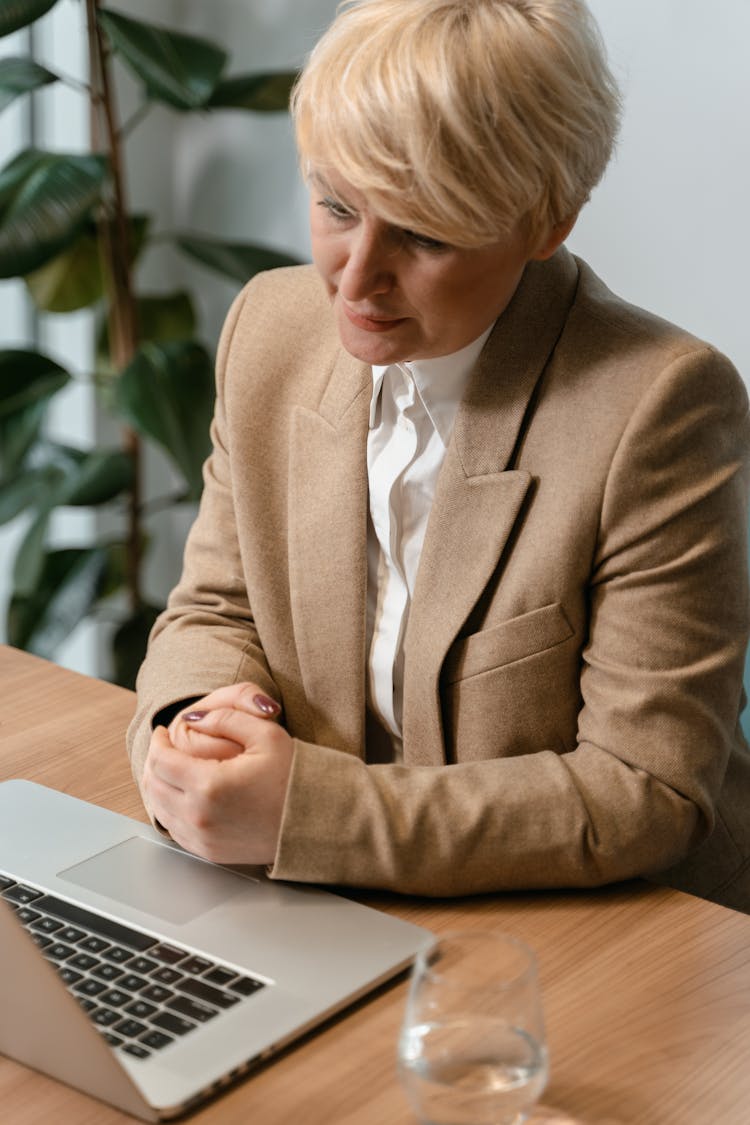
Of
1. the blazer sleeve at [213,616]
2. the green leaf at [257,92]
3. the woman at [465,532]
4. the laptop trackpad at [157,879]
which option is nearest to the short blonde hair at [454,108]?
the woman at [465,532]

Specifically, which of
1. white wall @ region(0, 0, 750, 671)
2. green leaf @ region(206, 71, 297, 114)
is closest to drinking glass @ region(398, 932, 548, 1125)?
white wall @ region(0, 0, 750, 671)

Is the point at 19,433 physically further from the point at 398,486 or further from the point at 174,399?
the point at 398,486

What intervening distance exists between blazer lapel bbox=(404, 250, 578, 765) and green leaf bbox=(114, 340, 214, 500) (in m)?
0.94

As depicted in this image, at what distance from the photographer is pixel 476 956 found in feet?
2.70

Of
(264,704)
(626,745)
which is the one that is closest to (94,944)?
(264,704)

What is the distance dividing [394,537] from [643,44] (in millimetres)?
971

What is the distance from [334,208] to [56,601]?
1.43 meters

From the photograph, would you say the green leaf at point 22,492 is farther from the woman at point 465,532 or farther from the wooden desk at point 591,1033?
the wooden desk at point 591,1033

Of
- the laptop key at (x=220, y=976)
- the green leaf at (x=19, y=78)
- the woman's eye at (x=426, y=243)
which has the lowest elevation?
the laptop key at (x=220, y=976)

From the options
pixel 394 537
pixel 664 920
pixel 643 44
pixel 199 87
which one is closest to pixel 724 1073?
pixel 664 920

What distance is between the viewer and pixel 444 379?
54.8 inches

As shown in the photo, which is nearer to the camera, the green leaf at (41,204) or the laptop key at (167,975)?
the laptop key at (167,975)

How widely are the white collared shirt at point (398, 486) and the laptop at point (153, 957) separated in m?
0.32

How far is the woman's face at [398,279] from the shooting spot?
123 cm
